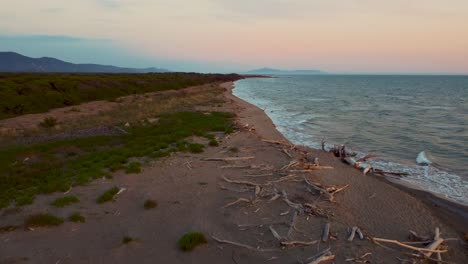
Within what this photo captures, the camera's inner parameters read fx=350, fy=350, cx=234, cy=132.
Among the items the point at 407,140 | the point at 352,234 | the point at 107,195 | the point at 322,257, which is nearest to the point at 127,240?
the point at 107,195

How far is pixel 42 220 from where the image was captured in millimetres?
7816

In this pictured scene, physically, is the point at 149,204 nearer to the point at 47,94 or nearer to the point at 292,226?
the point at 292,226

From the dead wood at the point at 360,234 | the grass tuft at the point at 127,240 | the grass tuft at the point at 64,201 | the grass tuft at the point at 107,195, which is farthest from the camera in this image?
the grass tuft at the point at 107,195

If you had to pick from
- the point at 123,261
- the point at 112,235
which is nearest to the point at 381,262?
the point at 123,261

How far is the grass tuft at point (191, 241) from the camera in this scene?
6.92 m

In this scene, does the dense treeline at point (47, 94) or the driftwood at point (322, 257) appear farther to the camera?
the dense treeline at point (47, 94)

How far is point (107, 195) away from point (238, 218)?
364 cm

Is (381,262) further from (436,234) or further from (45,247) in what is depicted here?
(45,247)

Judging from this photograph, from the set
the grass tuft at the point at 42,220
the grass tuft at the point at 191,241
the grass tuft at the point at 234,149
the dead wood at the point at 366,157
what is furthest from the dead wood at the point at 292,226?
the dead wood at the point at 366,157

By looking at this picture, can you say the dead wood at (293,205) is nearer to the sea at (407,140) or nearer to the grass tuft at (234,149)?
the grass tuft at (234,149)

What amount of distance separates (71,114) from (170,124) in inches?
408

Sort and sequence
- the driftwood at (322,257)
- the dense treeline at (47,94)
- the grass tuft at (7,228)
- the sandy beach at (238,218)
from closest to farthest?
the driftwood at (322,257)
the sandy beach at (238,218)
the grass tuft at (7,228)
the dense treeline at (47,94)

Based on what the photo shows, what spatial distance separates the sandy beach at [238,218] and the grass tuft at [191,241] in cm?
12

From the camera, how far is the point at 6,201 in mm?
9039
